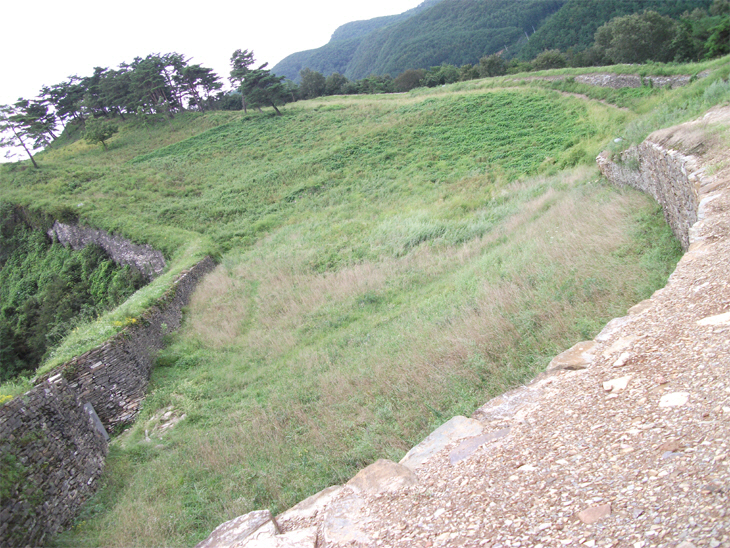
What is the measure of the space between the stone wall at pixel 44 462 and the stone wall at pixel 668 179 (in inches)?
316

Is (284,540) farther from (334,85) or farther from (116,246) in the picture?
(334,85)

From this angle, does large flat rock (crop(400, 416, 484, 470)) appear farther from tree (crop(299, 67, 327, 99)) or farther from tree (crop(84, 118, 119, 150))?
tree (crop(299, 67, 327, 99))

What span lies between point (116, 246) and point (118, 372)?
13.0m

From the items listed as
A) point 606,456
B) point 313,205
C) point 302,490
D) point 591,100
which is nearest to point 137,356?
point 302,490

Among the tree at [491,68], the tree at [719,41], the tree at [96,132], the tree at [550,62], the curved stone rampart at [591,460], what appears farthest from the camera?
the tree at [491,68]

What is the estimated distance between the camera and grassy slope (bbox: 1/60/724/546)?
4.77m

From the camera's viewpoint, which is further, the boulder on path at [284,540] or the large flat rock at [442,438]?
the large flat rock at [442,438]

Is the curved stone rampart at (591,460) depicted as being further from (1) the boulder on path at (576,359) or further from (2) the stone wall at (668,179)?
(2) the stone wall at (668,179)

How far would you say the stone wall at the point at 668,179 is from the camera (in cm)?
500

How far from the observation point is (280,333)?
9656 millimetres

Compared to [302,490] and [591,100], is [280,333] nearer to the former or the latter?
[302,490]

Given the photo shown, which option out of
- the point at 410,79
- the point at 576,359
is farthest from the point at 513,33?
the point at 576,359

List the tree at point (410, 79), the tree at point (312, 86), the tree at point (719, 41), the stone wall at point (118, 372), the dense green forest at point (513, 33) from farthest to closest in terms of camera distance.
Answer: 1. the tree at point (410, 79)
2. the tree at point (312, 86)
3. the dense green forest at point (513, 33)
4. the tree at point (719, 41)
5. the stone wall at point (118, 372)

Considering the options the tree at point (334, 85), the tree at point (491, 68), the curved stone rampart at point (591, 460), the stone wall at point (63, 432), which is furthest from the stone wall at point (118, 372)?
the tree at point (334, 85)
